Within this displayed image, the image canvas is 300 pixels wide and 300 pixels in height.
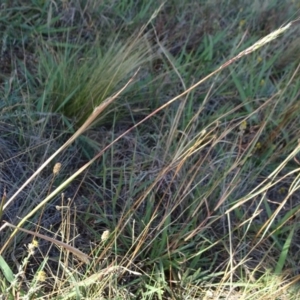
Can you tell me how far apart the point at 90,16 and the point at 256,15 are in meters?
0.69

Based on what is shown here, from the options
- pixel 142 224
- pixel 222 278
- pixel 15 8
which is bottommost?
pixel 222 278

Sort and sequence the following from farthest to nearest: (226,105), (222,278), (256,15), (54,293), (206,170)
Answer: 1. (256,15)
2. (226,105)
3. (206,170)
4. (222,278)
5. (54,293)

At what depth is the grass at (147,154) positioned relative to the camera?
1489mm

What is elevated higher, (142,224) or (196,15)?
(196,15)

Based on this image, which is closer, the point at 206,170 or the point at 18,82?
the point at 206,170

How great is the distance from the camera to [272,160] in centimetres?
188

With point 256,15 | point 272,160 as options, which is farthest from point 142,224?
point 256,15

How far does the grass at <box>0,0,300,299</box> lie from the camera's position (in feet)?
4.89

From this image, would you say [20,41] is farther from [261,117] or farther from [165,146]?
[261,117]

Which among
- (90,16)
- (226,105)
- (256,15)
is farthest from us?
(256,15)

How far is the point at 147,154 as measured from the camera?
180cm

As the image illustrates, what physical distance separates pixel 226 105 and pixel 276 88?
0.74 ft

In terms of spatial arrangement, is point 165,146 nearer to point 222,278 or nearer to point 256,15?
point 222,278

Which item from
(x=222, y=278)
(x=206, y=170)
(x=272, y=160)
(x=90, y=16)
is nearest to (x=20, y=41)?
(x=90, y=16)
